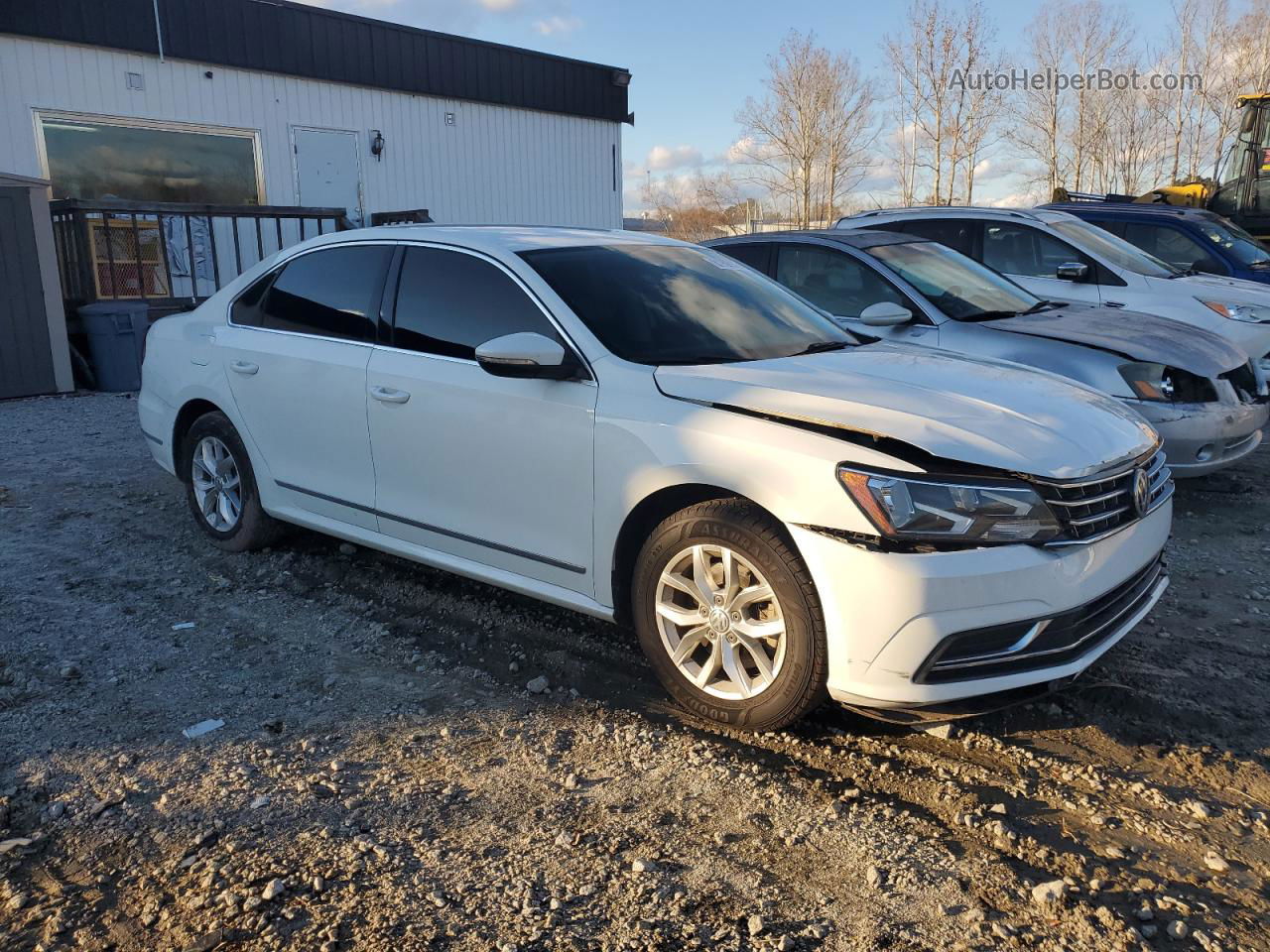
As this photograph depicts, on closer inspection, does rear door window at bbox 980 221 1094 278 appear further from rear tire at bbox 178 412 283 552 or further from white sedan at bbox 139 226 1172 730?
rear tire at bbox 178 412 283 552

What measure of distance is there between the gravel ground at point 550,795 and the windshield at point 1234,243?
A: 282 inches

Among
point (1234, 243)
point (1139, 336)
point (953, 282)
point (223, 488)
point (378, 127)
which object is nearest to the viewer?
point (223, 488)

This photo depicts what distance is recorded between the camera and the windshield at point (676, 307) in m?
3.88

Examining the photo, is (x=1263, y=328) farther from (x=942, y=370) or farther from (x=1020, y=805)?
(x=1020, y=805)

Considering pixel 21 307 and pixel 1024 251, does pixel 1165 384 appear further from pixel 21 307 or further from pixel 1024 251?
pixel 21 307

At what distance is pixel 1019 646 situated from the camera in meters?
3.04

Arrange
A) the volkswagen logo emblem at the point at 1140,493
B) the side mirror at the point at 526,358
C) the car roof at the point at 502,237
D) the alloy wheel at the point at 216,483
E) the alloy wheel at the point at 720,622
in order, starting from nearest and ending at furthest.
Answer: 1. the alloy wheel at the point at 720,622
2. the volkswagen logo emblem at the point at 1140,493
3. the side mirror at the point at 526,358
4. the car roof at the point at 502,237
5. the alloy wheel at the point at 216,483

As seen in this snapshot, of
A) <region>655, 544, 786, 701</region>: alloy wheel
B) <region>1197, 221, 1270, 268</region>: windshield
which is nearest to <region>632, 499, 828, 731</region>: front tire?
<region>655, 544, 786, 701</region>: alloy wheel

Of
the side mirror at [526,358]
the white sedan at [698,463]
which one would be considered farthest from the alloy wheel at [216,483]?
the side mirror at [526,358]

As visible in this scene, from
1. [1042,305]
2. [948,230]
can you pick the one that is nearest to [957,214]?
[948,230]

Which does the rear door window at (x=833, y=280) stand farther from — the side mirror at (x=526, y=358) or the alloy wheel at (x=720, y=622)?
the alloy wheel at (x=720, y=622)

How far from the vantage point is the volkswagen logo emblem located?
3396 mm

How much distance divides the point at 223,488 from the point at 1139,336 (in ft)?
17.4

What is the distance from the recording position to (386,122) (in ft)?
53.4
